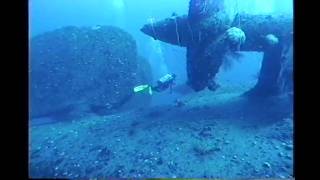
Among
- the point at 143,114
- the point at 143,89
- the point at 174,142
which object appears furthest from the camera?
the point at 143,114

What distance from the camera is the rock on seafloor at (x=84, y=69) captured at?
2975mm

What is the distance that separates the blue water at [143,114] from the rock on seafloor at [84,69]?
0.01 metres

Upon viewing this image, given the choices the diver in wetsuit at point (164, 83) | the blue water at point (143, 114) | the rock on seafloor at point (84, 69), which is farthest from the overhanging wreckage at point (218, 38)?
the rock on seafloor at point (84, 69)

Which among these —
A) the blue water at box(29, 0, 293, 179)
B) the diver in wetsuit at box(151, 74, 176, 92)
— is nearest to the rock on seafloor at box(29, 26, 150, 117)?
the blue water at box(29, 0, 293, 179)

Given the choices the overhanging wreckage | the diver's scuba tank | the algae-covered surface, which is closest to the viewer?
the algae-covered surface

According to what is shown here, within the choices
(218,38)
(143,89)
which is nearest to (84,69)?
(143,89)

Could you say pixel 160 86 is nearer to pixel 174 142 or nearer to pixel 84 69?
pixel 174 142

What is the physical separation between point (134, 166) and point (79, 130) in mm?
683

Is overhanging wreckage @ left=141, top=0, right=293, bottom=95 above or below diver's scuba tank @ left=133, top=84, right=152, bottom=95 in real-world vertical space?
above

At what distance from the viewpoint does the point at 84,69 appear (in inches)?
120

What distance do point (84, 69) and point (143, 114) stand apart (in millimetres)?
754

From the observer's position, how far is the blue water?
2631 millimetres

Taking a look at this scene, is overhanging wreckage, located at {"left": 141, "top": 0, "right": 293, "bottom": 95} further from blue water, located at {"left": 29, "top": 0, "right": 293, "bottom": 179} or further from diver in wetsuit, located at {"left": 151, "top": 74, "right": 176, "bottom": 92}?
diver in wetsuit, located at {"left": 151, "top": 74, "right": 176, "bottom": 92}

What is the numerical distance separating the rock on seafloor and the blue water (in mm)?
10
